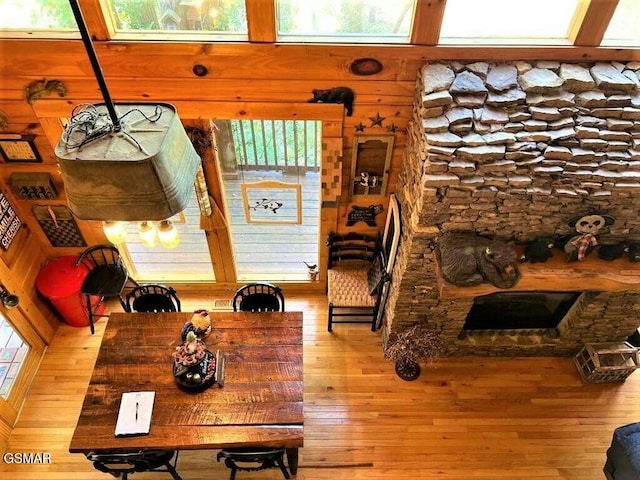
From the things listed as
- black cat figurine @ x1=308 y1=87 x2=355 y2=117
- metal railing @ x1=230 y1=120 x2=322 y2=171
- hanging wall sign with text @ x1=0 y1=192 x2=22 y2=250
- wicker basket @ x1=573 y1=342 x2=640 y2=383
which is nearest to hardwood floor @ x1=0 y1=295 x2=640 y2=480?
wicker basket @ x1=573 y1=342 x2=640 y2=383

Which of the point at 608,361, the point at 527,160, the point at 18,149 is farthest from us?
the point at 608,361

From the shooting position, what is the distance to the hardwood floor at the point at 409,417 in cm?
380

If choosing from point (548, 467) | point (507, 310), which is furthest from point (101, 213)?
point (548, 467)

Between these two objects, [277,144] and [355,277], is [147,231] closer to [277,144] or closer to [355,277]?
[277,144]

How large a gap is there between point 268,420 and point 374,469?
3.83ft

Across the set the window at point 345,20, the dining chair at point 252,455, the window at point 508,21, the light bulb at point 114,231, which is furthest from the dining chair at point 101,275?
the window at point 508,21

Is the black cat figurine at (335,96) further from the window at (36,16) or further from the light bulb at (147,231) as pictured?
the window at (36,16)

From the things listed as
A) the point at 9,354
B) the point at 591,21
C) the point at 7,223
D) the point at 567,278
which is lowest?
the point at 9,354

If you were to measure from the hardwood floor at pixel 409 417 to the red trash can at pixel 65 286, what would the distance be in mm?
252

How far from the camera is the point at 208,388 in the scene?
335cm

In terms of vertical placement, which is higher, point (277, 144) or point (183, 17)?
point (183, 17)

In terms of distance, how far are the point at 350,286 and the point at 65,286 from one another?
8.72 feet

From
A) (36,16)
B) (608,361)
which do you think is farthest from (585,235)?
(36,16)

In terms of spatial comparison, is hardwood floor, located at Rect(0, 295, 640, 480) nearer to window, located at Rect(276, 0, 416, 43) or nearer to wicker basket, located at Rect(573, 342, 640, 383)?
wicker basket, located at Rect(573, 342, 640, 383)
